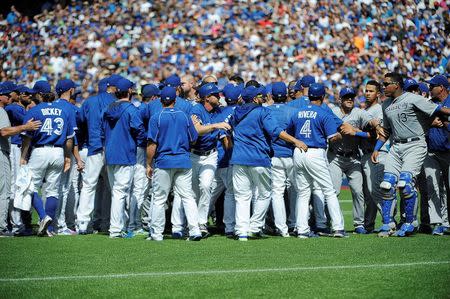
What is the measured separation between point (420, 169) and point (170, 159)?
386 centimetres

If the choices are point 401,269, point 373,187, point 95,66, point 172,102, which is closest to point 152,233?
point 172,102

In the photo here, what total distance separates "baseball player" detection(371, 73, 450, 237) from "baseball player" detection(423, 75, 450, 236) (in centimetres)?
47

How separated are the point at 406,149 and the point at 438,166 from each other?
1.11 m

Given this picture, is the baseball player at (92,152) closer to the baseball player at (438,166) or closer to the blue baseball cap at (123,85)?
the blue baseball cap at (123,85)

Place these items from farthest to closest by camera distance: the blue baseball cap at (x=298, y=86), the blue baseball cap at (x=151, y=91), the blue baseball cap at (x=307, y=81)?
1. the blue baseball cap at (x=151, y=91)
2. the blue baseball cap at (x=298, y=86)
3. the blue baseball cap at (x=307, y=81)

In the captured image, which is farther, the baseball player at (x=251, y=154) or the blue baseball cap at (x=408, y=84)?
the blue baseball cap at (x=408, y=84)

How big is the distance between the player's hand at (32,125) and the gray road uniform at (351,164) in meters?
4.87

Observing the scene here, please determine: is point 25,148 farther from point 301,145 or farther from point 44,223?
point 301,145

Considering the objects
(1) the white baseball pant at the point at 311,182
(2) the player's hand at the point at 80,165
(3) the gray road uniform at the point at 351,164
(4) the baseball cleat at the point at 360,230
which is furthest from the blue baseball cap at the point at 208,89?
(4) the baseball cleat at the point at 360,230

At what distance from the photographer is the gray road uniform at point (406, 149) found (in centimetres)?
1226

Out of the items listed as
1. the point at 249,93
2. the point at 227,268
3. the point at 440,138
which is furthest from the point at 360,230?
the point at 227,268

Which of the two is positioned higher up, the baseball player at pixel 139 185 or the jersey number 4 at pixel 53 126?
the jersey number 4 at pixel 53 126

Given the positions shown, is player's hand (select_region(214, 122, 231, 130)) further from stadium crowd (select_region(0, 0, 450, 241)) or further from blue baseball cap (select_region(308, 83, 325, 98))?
blue baseball cap (select_region(308, 83, 325, 98))

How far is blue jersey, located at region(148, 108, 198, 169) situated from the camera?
12258 millimetres
